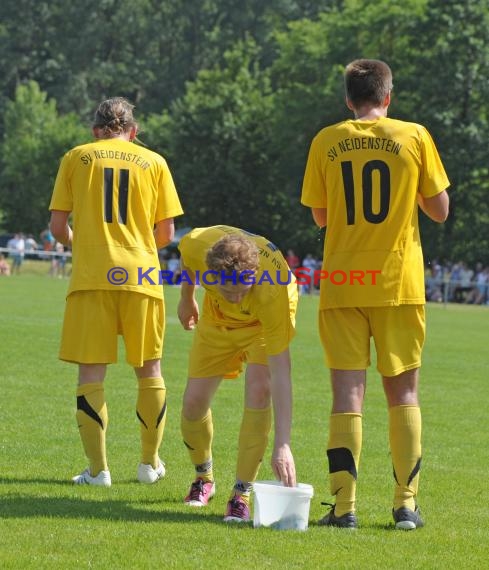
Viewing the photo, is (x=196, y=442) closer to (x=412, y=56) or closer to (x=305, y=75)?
(x=412, y=56)

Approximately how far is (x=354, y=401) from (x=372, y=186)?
112 centimetres

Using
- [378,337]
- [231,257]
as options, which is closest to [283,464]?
[378,337]

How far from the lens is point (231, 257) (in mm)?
5641

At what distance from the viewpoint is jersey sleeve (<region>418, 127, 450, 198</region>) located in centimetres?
619

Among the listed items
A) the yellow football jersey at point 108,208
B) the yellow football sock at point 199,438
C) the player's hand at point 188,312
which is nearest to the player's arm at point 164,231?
the yellow football jersey at point 108,208

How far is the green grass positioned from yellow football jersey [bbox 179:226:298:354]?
1.02m

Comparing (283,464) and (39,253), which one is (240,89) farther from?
(283,464)

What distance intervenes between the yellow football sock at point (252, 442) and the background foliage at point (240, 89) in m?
44.9

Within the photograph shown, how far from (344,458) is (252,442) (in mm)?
515

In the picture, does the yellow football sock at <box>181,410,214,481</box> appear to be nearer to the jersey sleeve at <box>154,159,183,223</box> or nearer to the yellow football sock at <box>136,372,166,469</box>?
the yellow football sock at <box>136,372,166,469</box>

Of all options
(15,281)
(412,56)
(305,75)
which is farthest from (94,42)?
(15,281)

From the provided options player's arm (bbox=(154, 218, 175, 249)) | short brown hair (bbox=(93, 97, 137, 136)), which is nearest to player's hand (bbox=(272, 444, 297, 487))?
player's arm (bbox=(154, 218, 175, 249))

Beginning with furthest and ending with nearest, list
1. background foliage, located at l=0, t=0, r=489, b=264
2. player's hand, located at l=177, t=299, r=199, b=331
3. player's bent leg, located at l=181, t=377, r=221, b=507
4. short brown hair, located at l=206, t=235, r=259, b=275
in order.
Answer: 1. background foliage, located at l=0, t=0, r=489, b=264
2. player's hand, located at l=177, t=299, r=199, b=331
3. player's bent leg, located at l=181, t=377, r=221, b=507
4. short brown hair, located at l=206, t=235, r=259, b=275

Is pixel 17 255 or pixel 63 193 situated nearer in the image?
pixel 63 193
